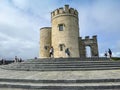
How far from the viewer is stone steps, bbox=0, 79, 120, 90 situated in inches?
281

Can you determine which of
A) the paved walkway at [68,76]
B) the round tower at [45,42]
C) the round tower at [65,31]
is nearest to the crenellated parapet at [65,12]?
the round tower at [65,31]

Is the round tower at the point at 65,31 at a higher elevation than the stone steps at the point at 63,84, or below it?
higher

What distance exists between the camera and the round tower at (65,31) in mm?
24438

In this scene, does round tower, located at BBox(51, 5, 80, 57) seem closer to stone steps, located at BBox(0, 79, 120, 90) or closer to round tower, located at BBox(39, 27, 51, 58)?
round tower, located at BBox(39, 27, 51, 58)

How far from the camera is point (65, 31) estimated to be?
24734 mm

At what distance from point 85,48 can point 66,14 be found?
24.0 feet

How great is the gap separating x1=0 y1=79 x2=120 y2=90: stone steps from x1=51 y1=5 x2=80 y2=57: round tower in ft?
53.8

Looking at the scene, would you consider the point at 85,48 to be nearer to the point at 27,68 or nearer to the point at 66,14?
the point at 66,14

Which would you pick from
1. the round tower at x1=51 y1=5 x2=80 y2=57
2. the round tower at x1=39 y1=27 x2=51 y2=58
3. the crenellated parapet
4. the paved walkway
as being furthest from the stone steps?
the round tower at x1=39 y1=27 x2=51 y2=58

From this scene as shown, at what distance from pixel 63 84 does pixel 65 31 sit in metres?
17.7

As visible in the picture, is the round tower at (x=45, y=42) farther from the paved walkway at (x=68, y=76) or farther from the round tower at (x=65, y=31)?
the paved walkway at (x=68, y=76)

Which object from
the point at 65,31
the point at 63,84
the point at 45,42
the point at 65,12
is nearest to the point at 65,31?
the point at 65,31

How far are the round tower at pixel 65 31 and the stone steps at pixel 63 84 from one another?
16402 millimetres

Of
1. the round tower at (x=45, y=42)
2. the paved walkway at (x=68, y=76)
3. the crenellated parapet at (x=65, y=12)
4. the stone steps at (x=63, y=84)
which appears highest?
the crenellated parapet at (x=65, y=12)
